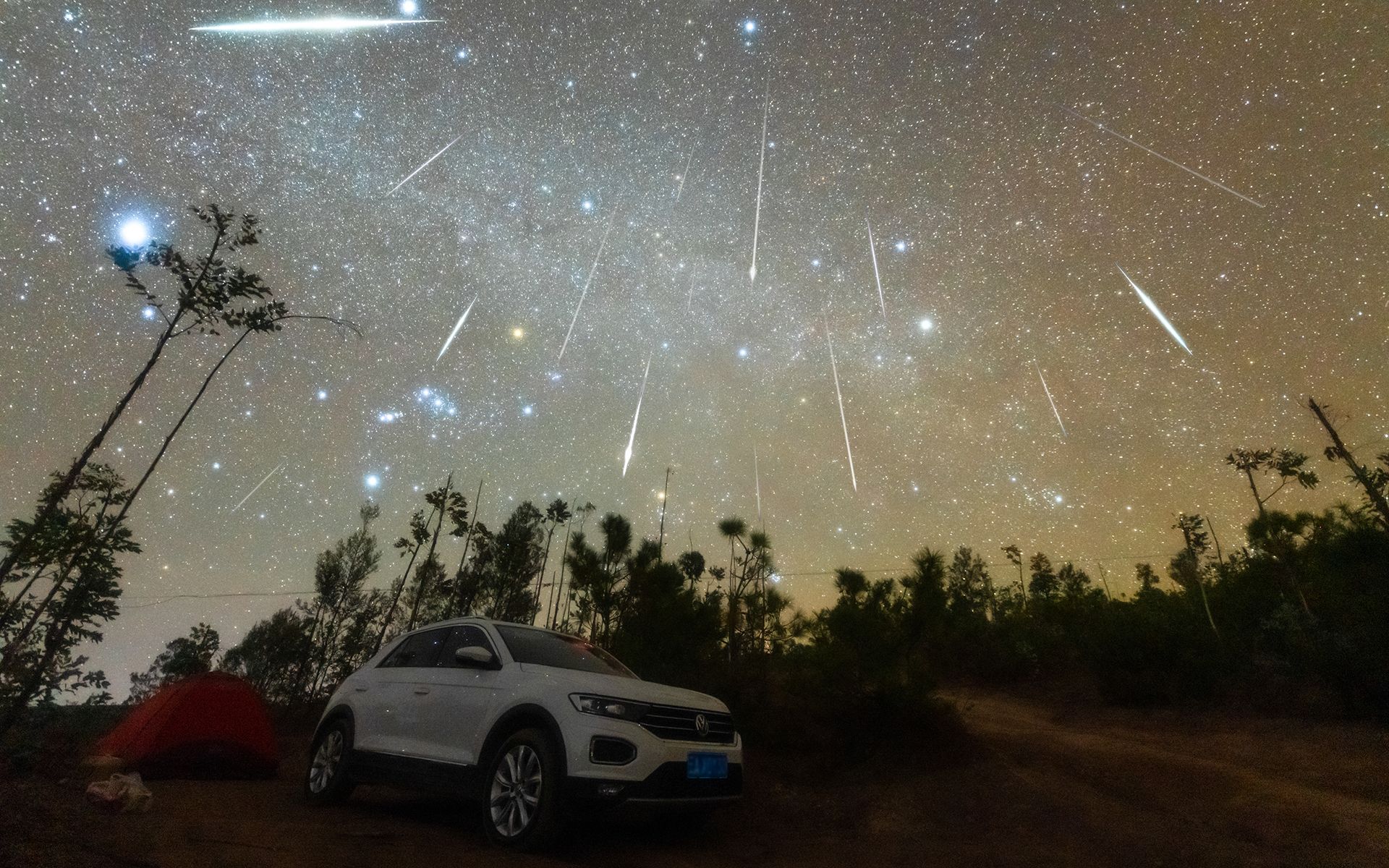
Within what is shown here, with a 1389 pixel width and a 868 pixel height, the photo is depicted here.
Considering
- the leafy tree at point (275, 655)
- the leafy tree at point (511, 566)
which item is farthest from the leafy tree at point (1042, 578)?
the leafy tree at point (275, 655)

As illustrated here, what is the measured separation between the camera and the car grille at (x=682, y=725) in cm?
486

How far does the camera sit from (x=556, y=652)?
596 cm

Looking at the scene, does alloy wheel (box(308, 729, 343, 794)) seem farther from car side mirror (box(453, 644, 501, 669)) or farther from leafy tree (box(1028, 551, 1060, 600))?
leafy tree (box(1028, 551, 1060, 600))

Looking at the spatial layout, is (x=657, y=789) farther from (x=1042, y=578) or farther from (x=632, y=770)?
(x=1042, y=578)

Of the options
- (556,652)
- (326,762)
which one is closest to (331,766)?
(326,762)

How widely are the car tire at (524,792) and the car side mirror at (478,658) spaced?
2.35 feet

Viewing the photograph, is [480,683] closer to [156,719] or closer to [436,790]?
[436,790]

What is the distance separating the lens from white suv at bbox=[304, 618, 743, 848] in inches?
179

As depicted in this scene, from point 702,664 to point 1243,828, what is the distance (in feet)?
24.9

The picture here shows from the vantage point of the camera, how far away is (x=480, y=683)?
5.47m

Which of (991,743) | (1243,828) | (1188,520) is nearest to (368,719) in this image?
(991,743)

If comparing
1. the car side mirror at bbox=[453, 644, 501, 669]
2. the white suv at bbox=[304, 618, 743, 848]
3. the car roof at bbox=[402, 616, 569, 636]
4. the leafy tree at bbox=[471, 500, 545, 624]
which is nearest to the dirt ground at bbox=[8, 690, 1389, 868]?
the white suv at bbox=[304, 618, 743, 848]

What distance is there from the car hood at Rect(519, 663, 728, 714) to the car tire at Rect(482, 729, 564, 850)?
0.43 m

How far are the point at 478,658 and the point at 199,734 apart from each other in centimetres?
644
